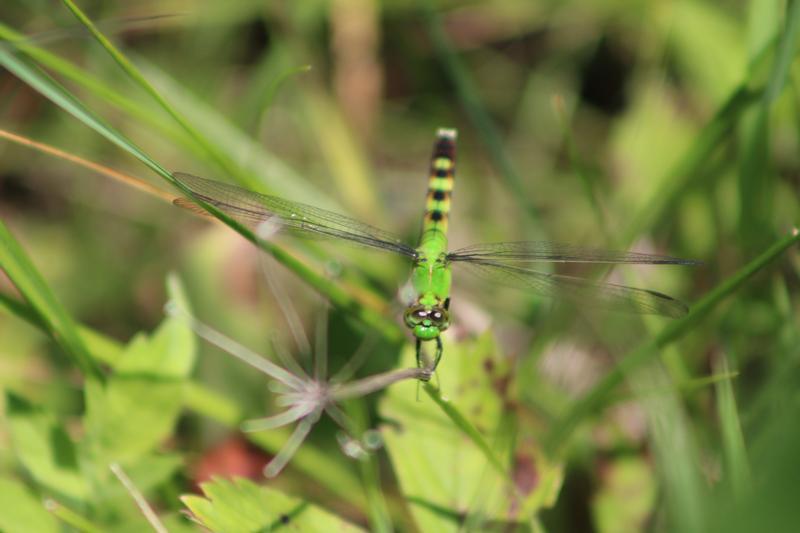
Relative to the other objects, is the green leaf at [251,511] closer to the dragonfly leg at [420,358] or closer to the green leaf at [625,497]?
the dragonfly leg at [420,358]

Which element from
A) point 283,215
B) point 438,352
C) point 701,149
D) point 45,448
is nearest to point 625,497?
point 438,352

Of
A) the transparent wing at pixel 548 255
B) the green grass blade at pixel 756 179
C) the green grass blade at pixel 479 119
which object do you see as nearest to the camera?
the transparent wing at pixel 548 255

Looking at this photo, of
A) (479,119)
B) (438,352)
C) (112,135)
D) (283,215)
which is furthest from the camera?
(479,119)

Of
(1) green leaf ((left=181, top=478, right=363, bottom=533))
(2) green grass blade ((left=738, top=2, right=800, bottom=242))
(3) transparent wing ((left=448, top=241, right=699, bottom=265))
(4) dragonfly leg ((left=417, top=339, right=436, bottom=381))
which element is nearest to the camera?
(1) green leaf ((left=181, top=478, right=363, bottom=533))

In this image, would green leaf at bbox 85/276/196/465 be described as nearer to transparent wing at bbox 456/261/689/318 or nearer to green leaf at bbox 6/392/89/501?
green leaf at bbox 6/392/89/501

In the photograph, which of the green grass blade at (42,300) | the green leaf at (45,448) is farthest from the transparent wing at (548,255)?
the green leaf at (45,448)

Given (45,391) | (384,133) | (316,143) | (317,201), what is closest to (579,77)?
(384,133)

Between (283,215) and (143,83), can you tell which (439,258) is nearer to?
(283,215)

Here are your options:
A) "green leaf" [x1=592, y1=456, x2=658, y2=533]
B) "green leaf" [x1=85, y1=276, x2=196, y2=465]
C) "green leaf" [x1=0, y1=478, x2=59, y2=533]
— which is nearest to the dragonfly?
"green leaf" [x1=85, y1=276, x2=196, y2=465]
